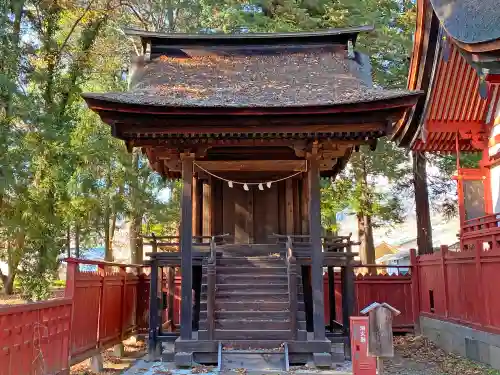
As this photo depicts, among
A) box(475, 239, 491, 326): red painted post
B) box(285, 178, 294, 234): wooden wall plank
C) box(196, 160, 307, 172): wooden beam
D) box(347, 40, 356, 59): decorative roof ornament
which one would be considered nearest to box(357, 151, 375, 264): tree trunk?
box(347, 40, 356, 59): decorative roof ornament

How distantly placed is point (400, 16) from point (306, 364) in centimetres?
1585

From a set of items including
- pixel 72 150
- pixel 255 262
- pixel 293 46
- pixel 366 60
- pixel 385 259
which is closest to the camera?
pixel 255 262

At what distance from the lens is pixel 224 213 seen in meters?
13.4

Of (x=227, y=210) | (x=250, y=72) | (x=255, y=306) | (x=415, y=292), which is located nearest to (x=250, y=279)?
(x=255, y=306)

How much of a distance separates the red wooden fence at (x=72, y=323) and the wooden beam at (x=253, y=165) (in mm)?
3502

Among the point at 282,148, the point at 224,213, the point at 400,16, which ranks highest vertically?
the point at 400,16

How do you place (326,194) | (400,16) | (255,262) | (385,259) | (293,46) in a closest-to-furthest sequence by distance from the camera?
1. (255,262)
2. (293,46)
3. (400,16)
4. (326,194)
5. (385,259)

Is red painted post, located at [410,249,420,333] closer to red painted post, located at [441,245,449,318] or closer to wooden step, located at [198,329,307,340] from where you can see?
red painted post, located at [441,245,449,318]

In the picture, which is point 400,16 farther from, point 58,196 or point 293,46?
point 58,196

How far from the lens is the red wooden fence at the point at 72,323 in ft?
19.8

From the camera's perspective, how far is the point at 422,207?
63.7 feet

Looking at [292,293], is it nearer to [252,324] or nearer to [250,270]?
[252,324]

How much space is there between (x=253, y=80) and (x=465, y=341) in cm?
776

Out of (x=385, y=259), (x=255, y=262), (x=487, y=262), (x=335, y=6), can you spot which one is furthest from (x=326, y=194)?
(x=385, y=259)
